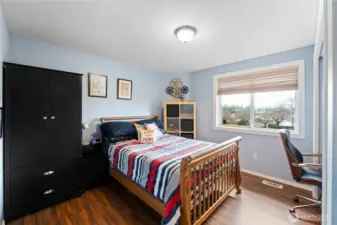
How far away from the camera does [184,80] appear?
4.43 m

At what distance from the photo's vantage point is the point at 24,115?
1981 mm

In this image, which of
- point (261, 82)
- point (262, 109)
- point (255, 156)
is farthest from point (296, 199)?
point (261, 82)

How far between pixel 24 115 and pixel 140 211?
73.2 inches

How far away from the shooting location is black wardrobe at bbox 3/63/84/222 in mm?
1887

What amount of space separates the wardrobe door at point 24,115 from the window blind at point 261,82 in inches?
129

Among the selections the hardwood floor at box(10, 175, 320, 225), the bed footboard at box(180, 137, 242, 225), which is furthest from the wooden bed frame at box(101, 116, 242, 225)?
the hardwood floor at box(10, 175, 320, 225)

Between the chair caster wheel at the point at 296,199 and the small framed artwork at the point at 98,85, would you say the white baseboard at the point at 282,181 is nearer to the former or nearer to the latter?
the chair caster wheel at the point at 296,199

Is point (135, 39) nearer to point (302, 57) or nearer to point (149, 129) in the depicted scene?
point (149, 129)

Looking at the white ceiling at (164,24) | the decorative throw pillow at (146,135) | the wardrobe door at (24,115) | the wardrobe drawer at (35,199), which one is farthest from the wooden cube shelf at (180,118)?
the wardrobe door at (24,115)

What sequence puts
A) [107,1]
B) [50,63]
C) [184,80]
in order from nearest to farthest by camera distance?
[107,1], [50,63], [184,80]

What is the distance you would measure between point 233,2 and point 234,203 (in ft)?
7.96

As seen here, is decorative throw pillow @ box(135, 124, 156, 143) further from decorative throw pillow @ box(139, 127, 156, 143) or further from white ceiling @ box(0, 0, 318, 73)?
white ceiling @ box(0, 0, 318, 73)

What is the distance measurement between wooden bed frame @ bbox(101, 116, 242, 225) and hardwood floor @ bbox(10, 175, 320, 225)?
18 centimetres

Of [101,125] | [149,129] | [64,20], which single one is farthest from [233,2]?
[101,125]
